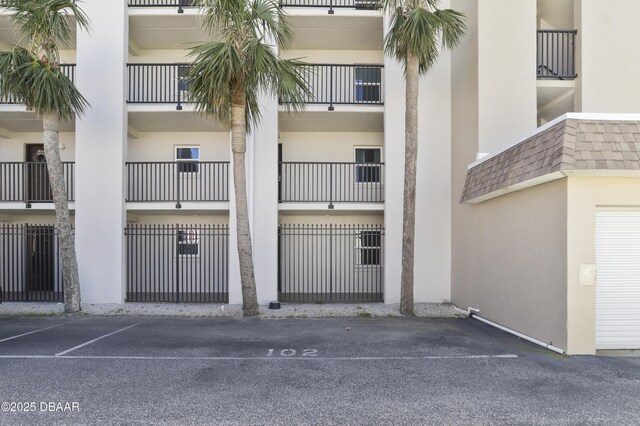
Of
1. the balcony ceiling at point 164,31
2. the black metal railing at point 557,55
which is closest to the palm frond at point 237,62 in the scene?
the balcony ceiling at point 164,31

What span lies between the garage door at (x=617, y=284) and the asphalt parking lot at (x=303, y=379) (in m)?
0.63

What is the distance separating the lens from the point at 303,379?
17.8 ft

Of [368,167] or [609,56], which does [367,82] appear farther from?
[609,56]

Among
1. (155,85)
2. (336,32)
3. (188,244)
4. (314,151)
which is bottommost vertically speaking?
(188,244)

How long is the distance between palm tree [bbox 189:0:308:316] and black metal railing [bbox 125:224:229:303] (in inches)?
107

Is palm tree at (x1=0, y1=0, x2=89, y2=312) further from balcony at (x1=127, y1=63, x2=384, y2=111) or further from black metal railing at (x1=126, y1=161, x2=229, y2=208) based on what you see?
balcony at (x1=127, y1=63, x2=384, y2=111)

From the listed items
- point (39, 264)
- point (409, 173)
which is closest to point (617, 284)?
point (409, 173)

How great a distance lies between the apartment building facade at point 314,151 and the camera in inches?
414

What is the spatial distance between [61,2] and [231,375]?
9.45 metres

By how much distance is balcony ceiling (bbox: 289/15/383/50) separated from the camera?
11.9m

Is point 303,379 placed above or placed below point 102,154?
below

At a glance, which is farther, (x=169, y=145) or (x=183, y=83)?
(x=169, y=145)

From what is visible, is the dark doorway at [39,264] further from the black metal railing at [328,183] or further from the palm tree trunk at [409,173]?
the palm tree trunk at [409,173]

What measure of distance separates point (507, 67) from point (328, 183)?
19.9 ft
